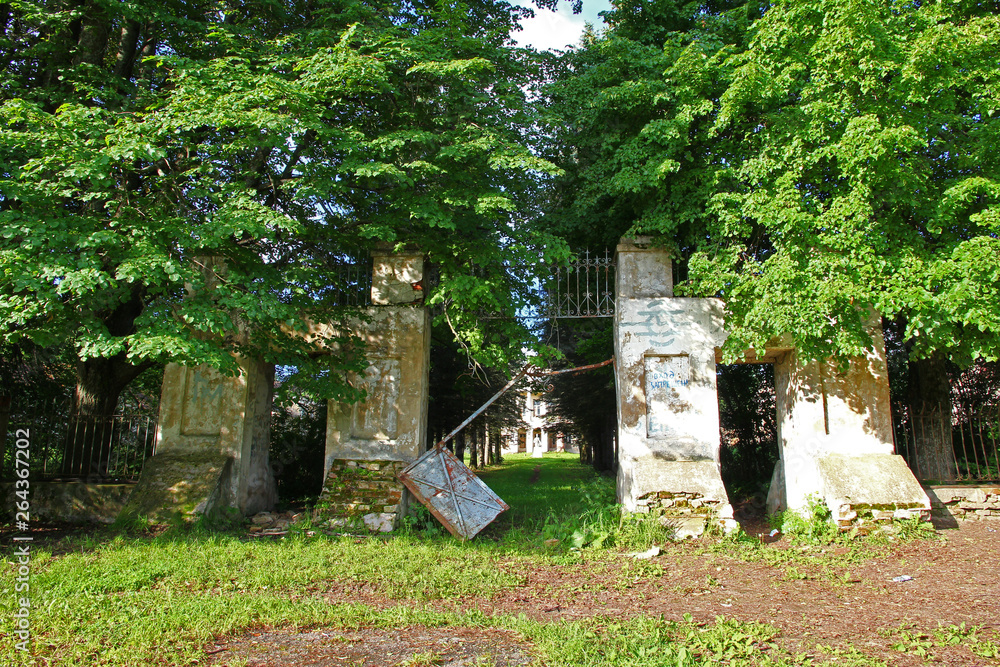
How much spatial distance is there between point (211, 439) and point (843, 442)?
28.6 feet

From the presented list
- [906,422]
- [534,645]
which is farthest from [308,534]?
[906,422]

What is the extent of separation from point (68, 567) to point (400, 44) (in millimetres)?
6875

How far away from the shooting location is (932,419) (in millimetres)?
9273

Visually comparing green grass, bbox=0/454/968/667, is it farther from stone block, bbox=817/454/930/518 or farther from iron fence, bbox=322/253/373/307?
iron fence, bbox=322/253/373/307

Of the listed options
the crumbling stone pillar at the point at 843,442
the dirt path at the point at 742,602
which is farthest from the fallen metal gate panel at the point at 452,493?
the crumbling stone pillar at the point at 843,442

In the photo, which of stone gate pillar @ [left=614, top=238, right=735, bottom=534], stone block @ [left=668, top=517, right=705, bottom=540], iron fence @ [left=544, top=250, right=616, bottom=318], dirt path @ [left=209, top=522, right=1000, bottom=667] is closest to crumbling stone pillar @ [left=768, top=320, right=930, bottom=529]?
dirt path @ [left=209, top=522, right=1000, bottom=667]

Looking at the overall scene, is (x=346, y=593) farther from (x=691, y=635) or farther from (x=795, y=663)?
(x=795, y=663)

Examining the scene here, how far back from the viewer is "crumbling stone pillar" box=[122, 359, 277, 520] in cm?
838

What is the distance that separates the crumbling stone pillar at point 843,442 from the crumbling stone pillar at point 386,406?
524cm

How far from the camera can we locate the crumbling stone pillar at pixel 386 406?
27.7ft

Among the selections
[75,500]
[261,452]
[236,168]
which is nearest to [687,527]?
[261,452]

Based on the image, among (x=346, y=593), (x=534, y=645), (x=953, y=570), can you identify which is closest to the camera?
(x=534, y=645)

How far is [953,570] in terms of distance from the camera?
20.9 feet

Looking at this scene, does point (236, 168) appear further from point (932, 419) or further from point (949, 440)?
point (949, 440)
